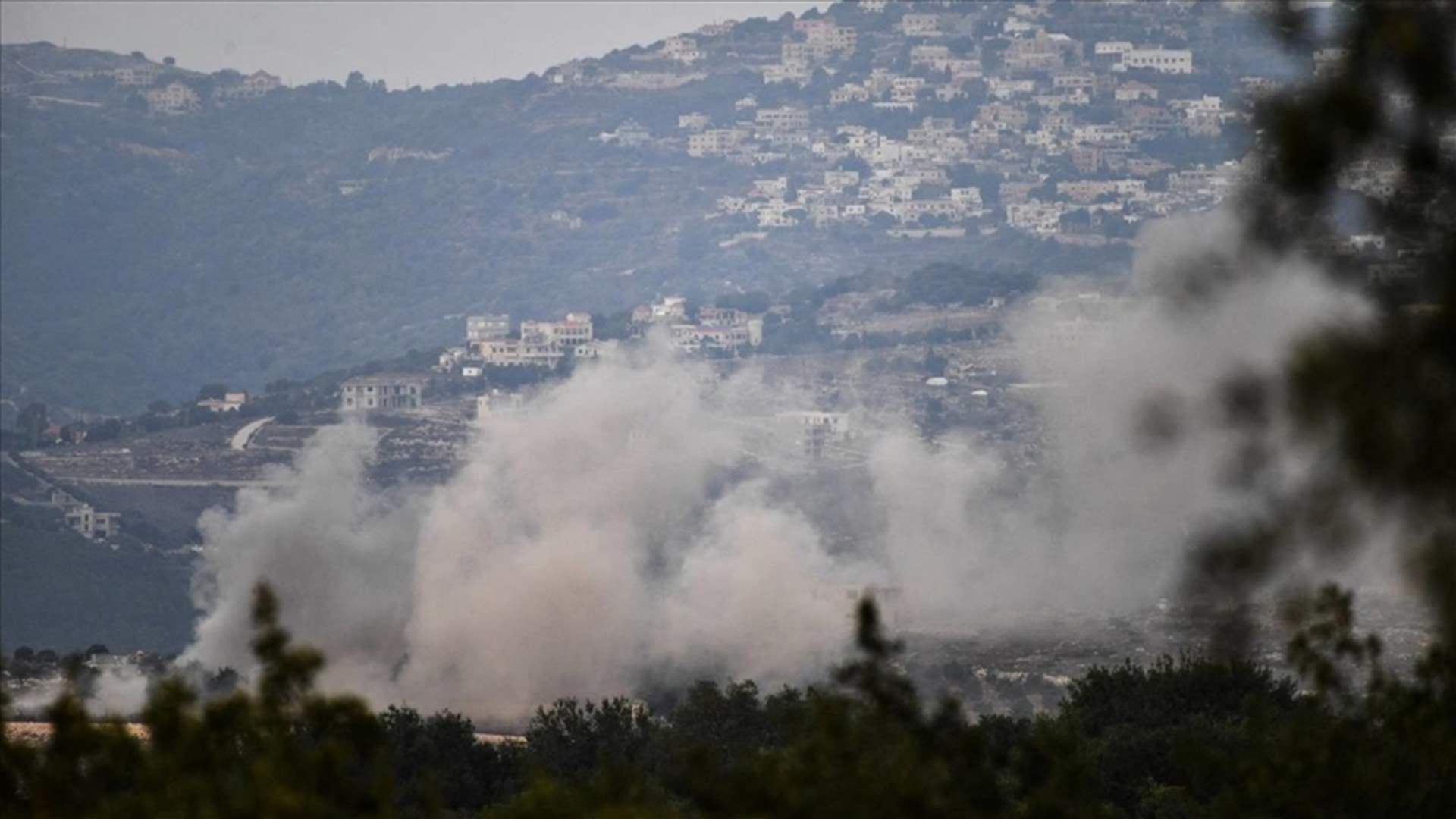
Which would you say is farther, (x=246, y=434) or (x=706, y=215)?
(x=706, y=215)

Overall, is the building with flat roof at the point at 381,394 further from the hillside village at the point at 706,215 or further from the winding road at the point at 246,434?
the hillside village at the point at 706,215

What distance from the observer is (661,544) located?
75812mm

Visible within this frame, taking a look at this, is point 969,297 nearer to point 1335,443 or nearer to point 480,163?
point 480,163

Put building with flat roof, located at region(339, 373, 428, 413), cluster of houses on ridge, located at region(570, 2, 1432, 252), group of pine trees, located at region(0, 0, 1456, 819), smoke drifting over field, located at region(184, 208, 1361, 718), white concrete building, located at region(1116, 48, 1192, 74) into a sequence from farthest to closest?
white concrete building, located at region(1116, 48, 1192, 74) < cluster of houses on ridge, located at region(570, 2, 1432, 252) < building with flat roof, located at region(339, 373, 428, 413) < smoke drifting over field, located at region(184, 208, 1361, 718) < group of pine trees, located at region(0, 0, 1456, 819)

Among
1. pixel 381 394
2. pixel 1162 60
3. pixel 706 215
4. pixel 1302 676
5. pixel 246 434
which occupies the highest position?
pixel 1162 60

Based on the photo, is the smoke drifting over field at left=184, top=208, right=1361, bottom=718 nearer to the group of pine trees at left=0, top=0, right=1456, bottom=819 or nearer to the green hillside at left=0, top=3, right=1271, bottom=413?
the group of pine trees at left=0, top=0, right=1456, bottom=819

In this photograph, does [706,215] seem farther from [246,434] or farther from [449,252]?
[246,434]

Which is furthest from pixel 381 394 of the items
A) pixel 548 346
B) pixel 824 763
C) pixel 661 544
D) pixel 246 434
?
pixel 824 763

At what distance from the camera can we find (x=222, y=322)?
18038 cm

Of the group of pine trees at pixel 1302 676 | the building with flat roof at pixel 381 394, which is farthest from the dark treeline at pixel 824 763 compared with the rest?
the building with flat roof at pixel 381 394

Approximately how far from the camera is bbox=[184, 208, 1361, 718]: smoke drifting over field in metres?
62.6

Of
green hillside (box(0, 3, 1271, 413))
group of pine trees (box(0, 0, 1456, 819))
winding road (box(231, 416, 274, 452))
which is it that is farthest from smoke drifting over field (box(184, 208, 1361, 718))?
green hillside (box(0, 3, 1271, 413))

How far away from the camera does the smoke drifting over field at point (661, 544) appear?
62.6 m

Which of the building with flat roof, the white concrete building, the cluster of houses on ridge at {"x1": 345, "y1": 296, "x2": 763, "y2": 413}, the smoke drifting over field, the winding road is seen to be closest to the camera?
the smoke drifting over field
